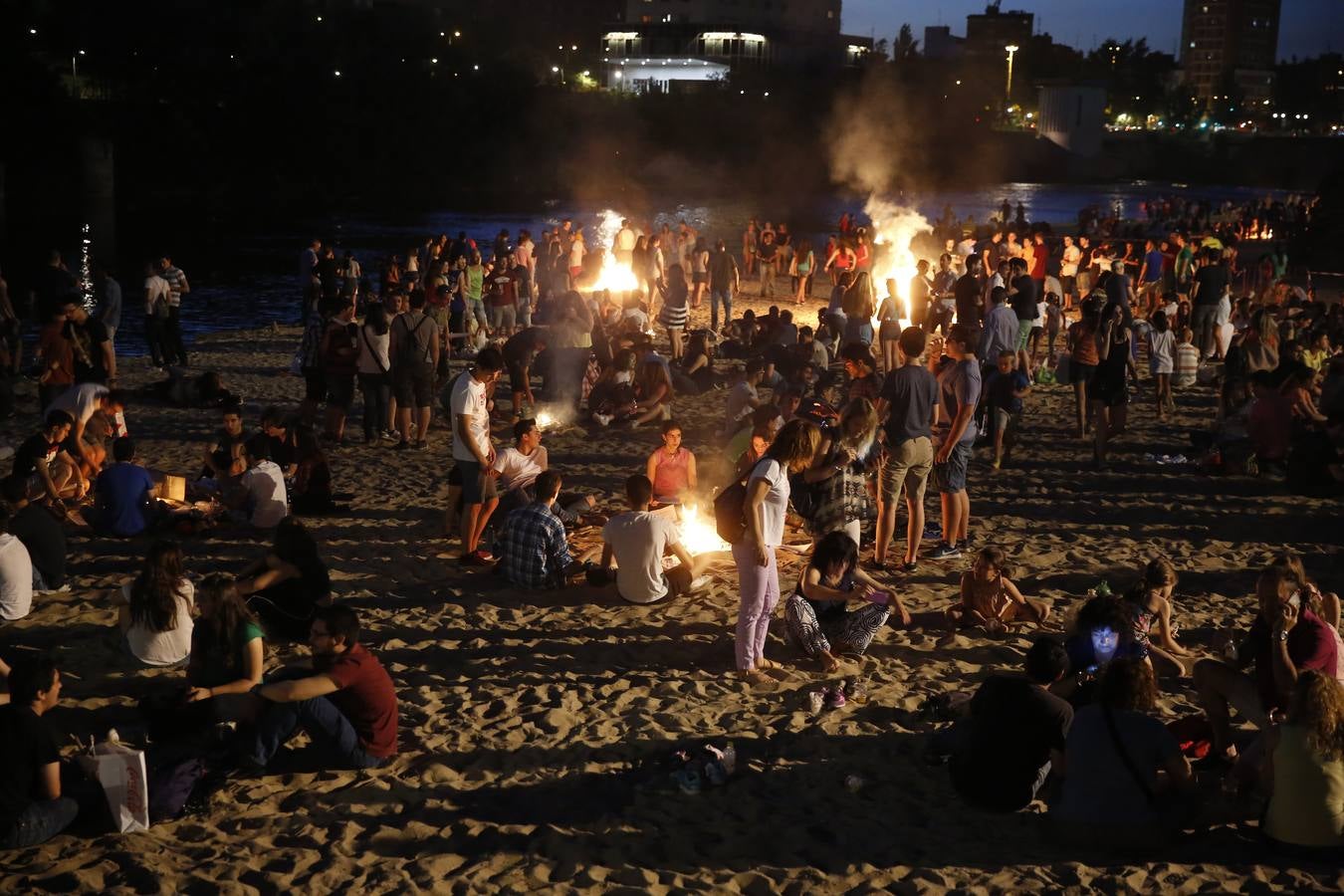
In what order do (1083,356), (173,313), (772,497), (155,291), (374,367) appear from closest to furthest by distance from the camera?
(772,497) → (374,367) → (1083,356) → (155,291) → (173,313)

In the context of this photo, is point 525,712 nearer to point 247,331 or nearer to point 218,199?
point 247,331

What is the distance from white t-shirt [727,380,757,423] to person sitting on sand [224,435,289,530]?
13.3 feet

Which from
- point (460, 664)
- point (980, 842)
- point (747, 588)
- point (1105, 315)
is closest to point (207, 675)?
point (460, 664)

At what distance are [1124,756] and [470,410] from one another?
17.1ft

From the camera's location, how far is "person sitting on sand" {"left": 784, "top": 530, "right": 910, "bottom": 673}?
737 centimetres

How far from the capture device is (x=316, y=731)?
19.6 feet

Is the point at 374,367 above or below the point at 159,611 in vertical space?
above

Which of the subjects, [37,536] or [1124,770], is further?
[37,536]

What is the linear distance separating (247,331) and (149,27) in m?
56.1

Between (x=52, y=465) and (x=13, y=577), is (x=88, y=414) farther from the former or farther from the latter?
(x=13, y=577)

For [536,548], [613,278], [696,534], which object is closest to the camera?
[536,548]

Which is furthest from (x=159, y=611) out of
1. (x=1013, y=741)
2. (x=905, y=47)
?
(x=905, y=47)

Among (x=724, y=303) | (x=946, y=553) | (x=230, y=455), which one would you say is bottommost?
(x=946, y=553)

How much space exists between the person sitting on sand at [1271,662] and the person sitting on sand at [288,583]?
5218mm
